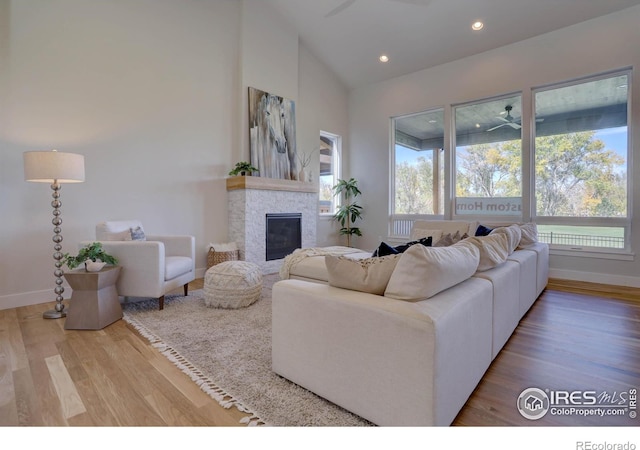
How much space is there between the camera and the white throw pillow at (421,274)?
54.4 inches

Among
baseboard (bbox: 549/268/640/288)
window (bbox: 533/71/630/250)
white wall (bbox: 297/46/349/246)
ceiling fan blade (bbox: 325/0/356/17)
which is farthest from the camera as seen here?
white wall (bbox: 297/46/349/246)

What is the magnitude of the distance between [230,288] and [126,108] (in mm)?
2582

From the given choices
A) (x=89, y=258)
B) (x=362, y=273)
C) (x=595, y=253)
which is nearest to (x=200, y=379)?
(x=362, y=273)

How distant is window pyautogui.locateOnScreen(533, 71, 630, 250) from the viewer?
164 inches

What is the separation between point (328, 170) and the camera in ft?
21.7

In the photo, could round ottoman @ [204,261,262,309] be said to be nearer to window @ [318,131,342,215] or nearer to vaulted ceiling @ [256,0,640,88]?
window @ [318,131,342,215]

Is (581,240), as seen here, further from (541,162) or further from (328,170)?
(328,170)

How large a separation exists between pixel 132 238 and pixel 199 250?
1.30 metres

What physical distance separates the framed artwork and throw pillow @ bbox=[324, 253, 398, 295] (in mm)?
3671

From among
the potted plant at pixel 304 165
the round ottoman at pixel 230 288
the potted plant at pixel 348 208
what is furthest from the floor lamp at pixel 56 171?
the potted plant at pixel 348 208

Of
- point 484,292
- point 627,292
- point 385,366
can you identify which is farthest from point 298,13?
point 627,292

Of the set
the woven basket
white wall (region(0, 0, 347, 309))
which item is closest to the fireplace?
the woven basket

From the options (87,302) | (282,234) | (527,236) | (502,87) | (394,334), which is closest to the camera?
(394,334)
